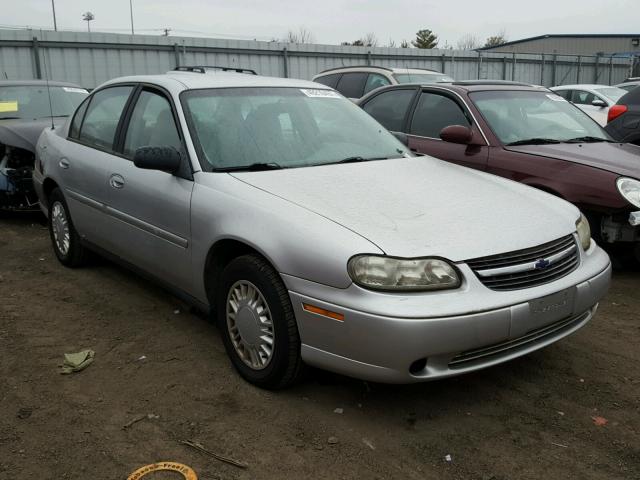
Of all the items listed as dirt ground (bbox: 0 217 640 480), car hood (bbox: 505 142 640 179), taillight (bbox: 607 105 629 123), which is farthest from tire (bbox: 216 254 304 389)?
taillight (bbox: 607 105 629 123)

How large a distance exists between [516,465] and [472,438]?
0.25 metres

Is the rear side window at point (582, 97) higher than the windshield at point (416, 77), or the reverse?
the windshield at point (416, 77)

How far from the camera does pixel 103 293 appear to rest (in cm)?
480

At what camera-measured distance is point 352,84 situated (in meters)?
10.8

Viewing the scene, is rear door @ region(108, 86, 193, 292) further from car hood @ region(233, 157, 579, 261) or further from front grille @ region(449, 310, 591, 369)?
front grille @ region(449, 310, 591, 369)

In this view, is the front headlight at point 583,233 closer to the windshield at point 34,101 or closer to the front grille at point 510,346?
the front grille at point 510,346

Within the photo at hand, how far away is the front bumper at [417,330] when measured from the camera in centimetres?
266

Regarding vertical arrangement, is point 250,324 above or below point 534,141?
below

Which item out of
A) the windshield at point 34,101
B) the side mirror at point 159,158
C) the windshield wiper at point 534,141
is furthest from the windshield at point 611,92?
the side mirror at point 159,158

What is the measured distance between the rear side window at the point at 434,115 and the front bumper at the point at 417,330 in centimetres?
326

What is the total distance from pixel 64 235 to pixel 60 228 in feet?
0.28

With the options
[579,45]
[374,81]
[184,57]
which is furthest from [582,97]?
[579,45]

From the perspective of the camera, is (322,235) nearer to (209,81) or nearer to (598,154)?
(209,81)

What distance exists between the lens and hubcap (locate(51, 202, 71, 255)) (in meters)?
5.24
